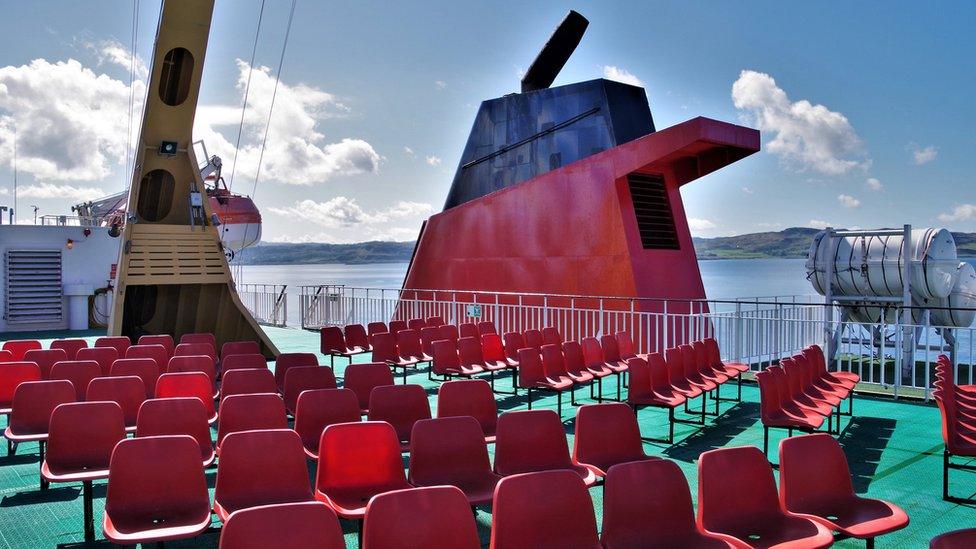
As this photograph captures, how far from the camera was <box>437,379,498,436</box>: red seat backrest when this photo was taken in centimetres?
533

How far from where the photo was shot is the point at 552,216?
43.7 ft

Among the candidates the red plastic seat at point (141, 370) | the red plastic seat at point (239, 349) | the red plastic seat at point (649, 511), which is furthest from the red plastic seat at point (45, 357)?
the red plastic seat at point (649, 511)

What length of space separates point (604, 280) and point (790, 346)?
3110 mm

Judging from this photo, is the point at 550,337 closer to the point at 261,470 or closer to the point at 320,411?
the point at 320,411

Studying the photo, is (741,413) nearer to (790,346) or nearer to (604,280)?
(790,346)

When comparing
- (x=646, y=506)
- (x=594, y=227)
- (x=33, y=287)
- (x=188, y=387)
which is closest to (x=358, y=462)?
(x=646, y=506)

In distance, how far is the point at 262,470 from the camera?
3.95 meters

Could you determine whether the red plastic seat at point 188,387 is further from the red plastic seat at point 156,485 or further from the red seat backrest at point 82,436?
the red plastic seat at point 156,485

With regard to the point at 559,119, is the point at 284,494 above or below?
below

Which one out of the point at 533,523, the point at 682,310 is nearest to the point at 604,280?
the point at 682,310

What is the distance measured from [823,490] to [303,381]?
408 cm

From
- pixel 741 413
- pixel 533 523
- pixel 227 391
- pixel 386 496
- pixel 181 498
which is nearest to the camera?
pixel 386 496

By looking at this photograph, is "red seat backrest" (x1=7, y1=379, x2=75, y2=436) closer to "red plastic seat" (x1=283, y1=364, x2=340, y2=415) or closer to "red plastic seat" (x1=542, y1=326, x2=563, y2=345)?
"red plastic seat" (x1=283, y1=364, x2=340, y2=415)

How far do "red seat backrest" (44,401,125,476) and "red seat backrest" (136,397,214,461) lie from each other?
0.53ft
